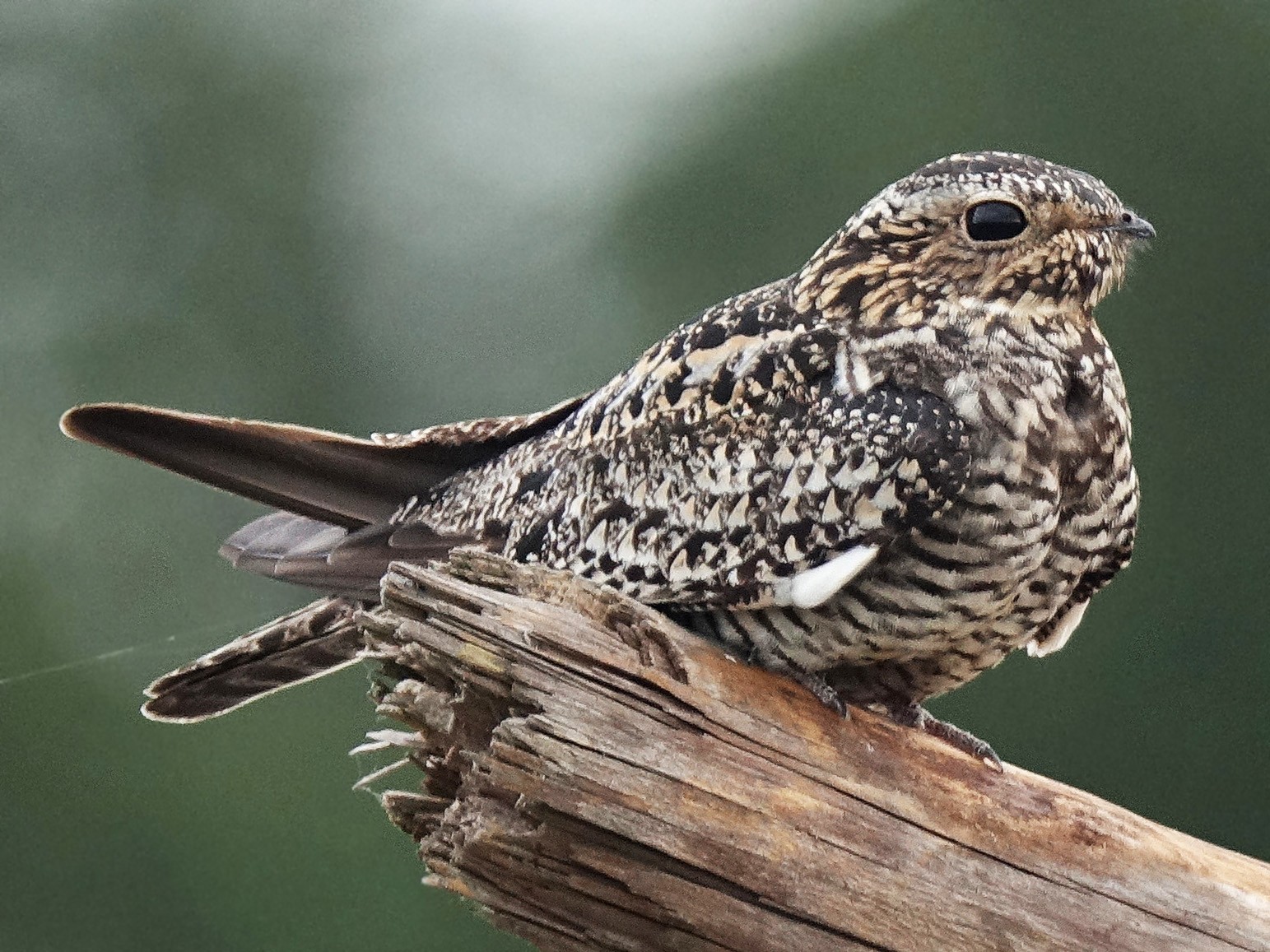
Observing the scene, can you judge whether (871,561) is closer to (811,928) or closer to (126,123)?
(811,928)

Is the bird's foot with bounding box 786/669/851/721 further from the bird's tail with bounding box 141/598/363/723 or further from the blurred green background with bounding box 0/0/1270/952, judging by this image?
the blurred green background with bounding box 0/0/1270/952

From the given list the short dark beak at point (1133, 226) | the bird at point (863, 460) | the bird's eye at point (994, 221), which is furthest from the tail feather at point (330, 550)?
the short dark beak at point (1133, 226)

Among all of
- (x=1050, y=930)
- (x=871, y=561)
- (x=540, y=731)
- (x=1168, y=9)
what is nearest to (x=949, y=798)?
(x=1050, y=930)

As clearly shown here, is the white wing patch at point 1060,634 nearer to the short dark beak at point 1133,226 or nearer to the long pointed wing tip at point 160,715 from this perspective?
the short dark beak at point 1133,226

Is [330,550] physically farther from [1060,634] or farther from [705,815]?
[1060,634]

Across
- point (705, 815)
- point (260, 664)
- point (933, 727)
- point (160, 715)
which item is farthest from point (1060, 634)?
point (160, 715)
